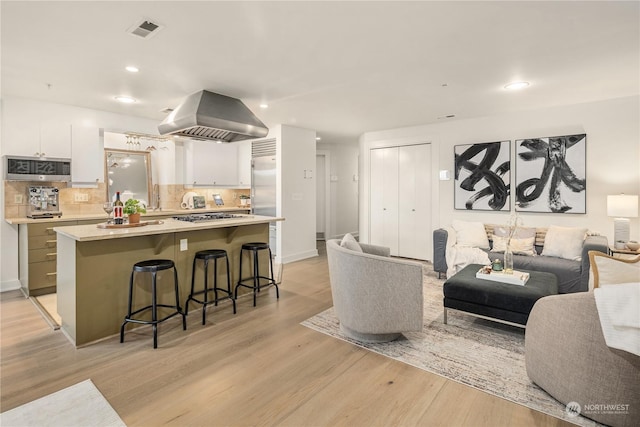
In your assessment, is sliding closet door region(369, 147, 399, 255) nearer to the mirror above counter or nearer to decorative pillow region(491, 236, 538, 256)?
decorative pillow region(491, 236, 538, 256)

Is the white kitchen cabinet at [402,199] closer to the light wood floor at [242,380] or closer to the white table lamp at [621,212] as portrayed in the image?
the white table lamp at [621,212]

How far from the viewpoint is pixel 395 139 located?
242 inches

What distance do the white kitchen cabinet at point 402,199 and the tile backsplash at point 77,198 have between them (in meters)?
3.20

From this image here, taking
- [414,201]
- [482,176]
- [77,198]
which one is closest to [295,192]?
[414,201]

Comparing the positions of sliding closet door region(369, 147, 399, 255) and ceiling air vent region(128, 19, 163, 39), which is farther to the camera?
sliding closet door region(369, 147, 399, 255)

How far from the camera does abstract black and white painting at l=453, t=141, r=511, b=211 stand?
197 inches

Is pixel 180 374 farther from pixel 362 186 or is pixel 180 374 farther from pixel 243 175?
pixel 362 186

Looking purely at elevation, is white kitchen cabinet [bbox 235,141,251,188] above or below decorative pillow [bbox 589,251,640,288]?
above

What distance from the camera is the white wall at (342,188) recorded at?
8336 mm

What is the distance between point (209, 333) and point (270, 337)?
0.57m

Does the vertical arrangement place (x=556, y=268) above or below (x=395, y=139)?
below

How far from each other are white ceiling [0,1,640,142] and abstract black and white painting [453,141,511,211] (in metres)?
0.82

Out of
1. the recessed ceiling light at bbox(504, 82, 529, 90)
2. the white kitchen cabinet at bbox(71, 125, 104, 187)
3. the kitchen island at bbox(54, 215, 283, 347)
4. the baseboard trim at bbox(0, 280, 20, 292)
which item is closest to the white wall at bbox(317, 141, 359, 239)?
the recessed ceiling light at bbox(504, 82, 529, 90)

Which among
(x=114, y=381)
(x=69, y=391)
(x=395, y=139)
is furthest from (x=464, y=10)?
(x=395, y=139)
